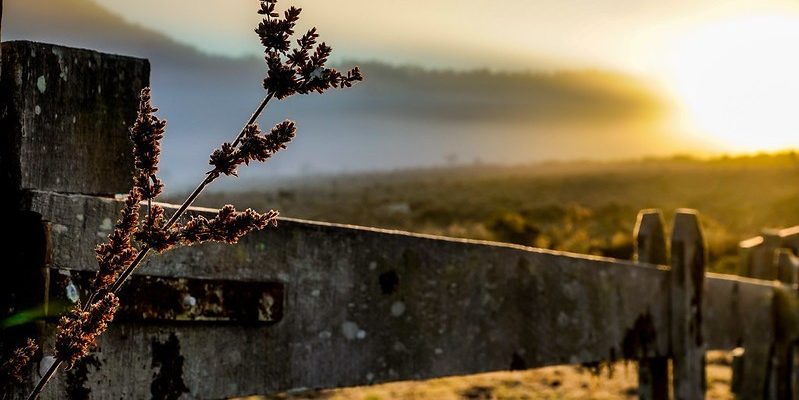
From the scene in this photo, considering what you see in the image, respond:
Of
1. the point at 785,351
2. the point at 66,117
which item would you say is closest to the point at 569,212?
the point at 785,351

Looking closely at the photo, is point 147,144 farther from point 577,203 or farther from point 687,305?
point 577,203

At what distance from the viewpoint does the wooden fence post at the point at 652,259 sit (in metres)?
3.97

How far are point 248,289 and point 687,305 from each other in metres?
2.58

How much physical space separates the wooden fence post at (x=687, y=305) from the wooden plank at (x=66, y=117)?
9.42 ft

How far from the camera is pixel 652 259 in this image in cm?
405

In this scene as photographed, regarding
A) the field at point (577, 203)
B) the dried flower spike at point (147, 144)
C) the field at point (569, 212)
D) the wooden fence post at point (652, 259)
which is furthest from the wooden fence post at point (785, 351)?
the field at point (577, 203)

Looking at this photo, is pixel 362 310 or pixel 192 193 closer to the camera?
pixel 192 193

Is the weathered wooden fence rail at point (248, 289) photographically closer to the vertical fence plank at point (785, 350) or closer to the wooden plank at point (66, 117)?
the wooden plank at point (66, 117)

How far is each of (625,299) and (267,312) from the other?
6.37 ft

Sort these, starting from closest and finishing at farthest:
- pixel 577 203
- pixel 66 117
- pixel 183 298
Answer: pixel 66 117, pixel 183 298, pixel 577 203

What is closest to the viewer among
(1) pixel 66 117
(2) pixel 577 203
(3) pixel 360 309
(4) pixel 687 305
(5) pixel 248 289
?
(1) pixel 66 117

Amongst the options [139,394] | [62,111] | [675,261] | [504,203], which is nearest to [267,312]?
[139,394]

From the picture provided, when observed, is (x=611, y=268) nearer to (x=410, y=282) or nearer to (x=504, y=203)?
(x=410, y=282)

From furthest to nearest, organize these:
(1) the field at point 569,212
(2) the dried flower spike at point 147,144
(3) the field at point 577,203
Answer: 1. (3) the field at point 577,203
2. (1) the field at point 569,212
3. (2) the dried flower spike at point 147,144
